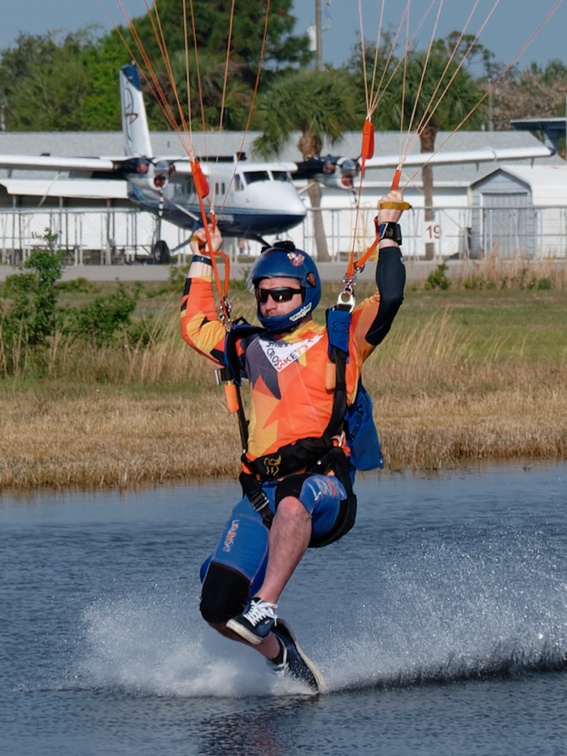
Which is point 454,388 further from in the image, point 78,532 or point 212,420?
point 78,532

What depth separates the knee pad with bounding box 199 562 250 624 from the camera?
5332 mm

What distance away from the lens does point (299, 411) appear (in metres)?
5.54

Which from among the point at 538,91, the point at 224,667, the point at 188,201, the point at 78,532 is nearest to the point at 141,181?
the point at 188,201

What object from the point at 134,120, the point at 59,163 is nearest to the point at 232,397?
the point at 59,163

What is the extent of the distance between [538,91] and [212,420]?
337ft

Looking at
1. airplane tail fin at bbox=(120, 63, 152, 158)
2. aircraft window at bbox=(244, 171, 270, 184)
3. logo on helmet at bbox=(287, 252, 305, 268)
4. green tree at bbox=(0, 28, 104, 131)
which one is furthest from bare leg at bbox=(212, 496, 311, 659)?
green tree at bbox=(0, 28, 104, 131)

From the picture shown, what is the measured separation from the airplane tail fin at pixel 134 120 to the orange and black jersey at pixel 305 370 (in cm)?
4560

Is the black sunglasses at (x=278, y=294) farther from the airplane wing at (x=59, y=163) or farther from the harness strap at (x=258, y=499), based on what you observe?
the airplane wing at (x=59, y=163)

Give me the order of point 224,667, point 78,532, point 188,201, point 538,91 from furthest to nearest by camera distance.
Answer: point 538,91
point 188,201
point 78,532
point 224,667

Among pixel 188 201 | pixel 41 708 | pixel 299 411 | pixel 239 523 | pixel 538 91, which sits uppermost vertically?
pixel 538 91

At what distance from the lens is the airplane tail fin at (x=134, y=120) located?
51.1m

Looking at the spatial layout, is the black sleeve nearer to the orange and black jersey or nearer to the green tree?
the orange and black jersey

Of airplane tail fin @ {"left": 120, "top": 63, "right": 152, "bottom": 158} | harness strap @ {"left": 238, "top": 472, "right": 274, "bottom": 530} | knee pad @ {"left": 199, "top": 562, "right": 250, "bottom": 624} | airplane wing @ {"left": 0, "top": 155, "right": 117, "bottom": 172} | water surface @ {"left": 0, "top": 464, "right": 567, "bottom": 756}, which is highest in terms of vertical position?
airplane tail fin @ {"left": 120, "top": 63, "right": 152, "bottom": 158}

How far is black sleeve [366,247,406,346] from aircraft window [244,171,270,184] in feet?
120
